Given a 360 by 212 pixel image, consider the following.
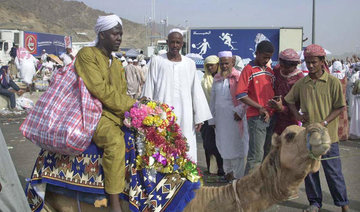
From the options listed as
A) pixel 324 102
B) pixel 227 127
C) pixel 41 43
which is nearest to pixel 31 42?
pixel 41 43

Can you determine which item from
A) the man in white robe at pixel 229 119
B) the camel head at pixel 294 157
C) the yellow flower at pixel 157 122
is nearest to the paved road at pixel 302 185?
the camel head at pixel 294 157

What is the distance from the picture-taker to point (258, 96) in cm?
543

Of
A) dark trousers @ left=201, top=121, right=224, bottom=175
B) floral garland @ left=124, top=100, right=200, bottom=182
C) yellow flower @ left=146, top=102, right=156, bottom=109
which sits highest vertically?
yellow flower @ left=146, top=102, right=156, bottom=109

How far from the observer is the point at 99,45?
376cm

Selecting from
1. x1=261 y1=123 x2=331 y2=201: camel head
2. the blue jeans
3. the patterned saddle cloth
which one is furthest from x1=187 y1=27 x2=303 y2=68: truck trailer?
x1=261 y1=123 x2=331 y2=201: camel head

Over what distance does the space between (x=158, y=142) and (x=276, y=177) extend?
1110 millimetres

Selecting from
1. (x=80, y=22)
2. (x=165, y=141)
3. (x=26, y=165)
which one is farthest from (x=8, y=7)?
(x=165, y=141)

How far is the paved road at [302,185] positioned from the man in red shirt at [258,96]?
3.00 ft

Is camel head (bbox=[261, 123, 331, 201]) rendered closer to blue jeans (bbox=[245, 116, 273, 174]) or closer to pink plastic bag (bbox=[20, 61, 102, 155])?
pink plastic bag (bbox=[20, 61, 102, 155])

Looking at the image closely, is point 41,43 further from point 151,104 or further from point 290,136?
point 290,136

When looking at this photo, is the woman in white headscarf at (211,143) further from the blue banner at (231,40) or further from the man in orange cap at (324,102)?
the blue banner at (231,40)

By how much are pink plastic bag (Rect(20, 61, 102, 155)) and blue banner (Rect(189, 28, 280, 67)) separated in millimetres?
13743

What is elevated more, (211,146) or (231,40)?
(231,40)

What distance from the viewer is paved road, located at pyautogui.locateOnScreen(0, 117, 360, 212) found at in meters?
5.55
